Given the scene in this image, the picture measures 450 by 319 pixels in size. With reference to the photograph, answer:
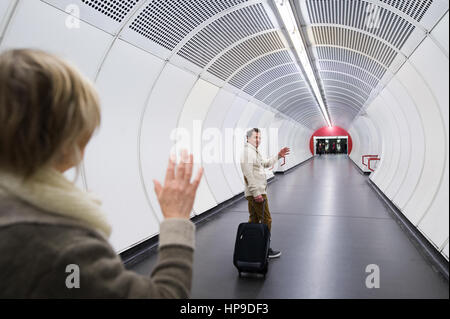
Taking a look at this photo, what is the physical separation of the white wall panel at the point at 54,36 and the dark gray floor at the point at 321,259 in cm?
326

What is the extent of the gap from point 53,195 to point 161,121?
626 cm

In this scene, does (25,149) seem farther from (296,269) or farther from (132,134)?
(132,134)

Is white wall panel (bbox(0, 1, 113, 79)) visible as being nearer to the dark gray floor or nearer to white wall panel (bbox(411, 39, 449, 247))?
the dark gray floor

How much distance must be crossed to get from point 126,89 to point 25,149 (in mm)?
4982

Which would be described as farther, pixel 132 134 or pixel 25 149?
pixel 132 134

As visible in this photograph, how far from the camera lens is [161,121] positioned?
7.26 meters

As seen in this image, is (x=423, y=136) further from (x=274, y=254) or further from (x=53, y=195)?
(x=53, y=195)

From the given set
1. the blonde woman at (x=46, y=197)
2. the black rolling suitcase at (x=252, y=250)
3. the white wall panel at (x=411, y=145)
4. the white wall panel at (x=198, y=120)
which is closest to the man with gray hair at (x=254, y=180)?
the black rolling suitcase at (x=252, y=250)

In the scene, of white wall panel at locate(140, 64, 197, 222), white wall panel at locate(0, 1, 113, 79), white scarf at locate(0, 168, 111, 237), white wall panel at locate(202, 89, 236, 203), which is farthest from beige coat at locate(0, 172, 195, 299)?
white wall panel at locate(202, 89, 236, 203)

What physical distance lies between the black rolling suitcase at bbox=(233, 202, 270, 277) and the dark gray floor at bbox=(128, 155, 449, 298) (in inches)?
6.7

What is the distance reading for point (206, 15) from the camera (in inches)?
248

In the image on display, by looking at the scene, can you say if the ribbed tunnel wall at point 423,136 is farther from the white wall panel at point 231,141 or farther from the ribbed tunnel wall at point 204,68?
the white wall panel at point 231,141

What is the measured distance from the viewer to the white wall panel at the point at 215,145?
9.85m
